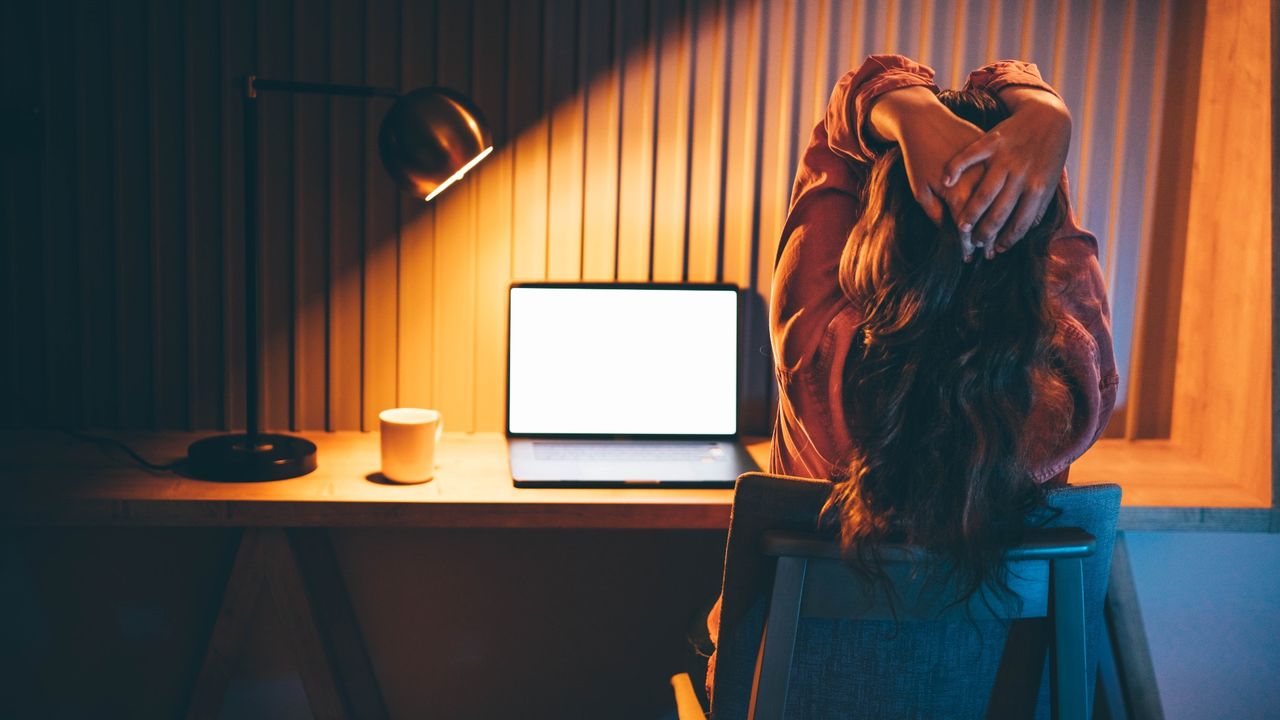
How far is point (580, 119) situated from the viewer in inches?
66.6

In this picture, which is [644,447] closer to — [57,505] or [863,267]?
[863,267]

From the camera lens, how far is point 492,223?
1697 millimetres

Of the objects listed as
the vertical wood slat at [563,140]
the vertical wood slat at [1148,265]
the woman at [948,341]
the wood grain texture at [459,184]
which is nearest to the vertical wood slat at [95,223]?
the wood grain texture at [459,184]

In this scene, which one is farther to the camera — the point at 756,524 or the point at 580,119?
the point at 580,119

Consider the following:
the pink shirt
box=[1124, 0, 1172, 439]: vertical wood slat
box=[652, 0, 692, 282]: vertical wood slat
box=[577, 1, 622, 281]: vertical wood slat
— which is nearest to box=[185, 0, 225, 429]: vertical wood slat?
box=[577, 1, 622, 281]: vertical wood slat

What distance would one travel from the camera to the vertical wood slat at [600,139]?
168cm

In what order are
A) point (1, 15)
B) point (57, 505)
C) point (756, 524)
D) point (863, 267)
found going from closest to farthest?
point (756, 524)
point (863, 267)
point (57, 505)
point (1, 15)

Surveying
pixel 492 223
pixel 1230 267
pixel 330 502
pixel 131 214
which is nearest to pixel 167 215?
pixel 131 214

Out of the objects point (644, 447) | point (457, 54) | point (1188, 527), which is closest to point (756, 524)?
point (644, 447)

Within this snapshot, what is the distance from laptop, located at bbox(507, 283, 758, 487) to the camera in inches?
65.7

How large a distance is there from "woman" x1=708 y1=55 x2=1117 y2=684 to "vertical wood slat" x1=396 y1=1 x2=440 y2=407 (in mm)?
827

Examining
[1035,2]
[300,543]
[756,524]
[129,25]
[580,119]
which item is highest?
[1035,2]

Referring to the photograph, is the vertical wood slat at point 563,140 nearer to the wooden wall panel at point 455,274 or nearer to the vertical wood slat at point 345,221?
the wooden wall panel at point 455,274

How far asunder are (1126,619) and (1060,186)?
0.85 m
